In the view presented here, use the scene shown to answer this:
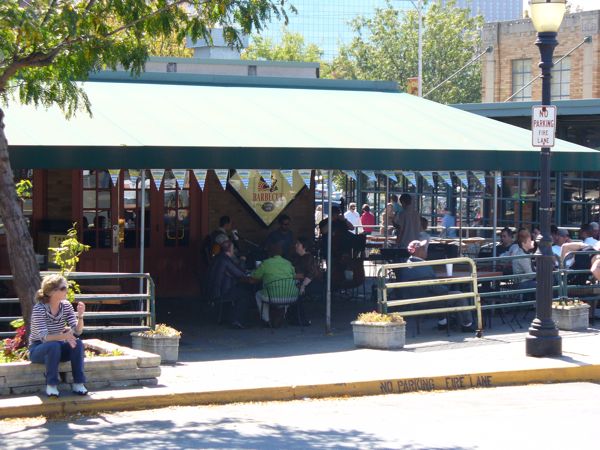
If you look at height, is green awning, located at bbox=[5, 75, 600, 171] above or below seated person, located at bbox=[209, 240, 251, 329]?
above

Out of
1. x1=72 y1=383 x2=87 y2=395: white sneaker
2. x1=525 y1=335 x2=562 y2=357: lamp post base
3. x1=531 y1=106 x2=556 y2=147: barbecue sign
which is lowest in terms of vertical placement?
x1=72 y1=383 x2=87 y2=395: white sneaker

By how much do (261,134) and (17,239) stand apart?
195 inches

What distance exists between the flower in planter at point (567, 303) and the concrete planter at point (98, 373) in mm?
6548

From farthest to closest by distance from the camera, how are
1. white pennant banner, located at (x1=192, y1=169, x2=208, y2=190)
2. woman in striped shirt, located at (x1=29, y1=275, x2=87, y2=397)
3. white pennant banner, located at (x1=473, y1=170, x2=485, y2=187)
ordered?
white pennant banner, located at (x1=473, y1=170, x2=485, y2=187), white pennant banner, located at (x1=192, y1=169, x2=208, y2=190), woman in striped shirt, located at (x1=29, y1=275, x2=87, y2=397)

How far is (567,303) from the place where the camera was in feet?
48.4

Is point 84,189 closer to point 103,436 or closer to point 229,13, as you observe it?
point 229,13

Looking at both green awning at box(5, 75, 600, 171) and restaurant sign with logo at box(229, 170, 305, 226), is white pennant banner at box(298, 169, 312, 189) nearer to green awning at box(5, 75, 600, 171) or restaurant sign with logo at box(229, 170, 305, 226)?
restaurant sign with logo at box(229, 170, 305, 226)

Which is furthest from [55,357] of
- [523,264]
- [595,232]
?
[595,232]

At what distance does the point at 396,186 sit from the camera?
30.7 metres

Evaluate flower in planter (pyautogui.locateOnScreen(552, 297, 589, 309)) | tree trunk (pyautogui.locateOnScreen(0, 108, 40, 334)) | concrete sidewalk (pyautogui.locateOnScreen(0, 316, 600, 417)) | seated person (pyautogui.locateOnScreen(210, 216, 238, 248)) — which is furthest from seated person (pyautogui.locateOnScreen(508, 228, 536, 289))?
tree trunk (pyautogui.locateOnScreen(0, 108, 40, 334))

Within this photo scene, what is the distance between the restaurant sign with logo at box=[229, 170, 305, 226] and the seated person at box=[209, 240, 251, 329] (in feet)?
14.1

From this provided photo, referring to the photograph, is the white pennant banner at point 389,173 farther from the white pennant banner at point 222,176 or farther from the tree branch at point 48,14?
the tree branch at point 48,14

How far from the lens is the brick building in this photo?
133 ft

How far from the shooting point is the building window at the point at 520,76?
140 feet
